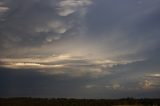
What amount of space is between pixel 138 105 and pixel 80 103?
30.3 metres

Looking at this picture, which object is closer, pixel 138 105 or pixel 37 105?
pixel 138 105

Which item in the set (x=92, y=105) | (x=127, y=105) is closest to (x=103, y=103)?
(x=92, y=105)

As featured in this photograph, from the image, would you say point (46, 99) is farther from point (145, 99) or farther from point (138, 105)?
point (138, 105)

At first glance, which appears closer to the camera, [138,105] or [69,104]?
[138,105]

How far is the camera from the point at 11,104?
144 meters

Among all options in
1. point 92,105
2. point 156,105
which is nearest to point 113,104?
point 92,105

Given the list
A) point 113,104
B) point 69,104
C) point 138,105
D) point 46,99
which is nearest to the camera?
point 138,105

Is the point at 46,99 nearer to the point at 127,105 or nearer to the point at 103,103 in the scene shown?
the point at 103,103

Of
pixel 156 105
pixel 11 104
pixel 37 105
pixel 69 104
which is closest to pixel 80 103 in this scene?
pixel 69 104

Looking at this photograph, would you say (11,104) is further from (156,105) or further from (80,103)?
(156,105)

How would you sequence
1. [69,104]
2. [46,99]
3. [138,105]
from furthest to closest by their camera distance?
[46,99] < [69,104] < [138,105]

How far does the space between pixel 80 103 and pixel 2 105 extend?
2461cm

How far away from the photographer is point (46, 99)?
15800 centimetres

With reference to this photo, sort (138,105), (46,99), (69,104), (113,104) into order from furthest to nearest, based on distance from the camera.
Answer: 1. (46,99)
2. (69,104)
3. (113,104)
4. (138,105)
